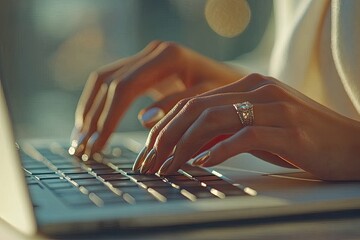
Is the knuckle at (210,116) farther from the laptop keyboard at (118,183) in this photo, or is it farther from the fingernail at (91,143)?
the fingernail at (91,143)

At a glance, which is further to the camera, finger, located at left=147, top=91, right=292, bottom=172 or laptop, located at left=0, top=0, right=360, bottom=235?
finger, located at left=147, top=91, right=292, bottom=172

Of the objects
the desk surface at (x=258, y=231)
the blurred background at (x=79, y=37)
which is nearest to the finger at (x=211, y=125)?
the desk surface at (x=258, y=231)

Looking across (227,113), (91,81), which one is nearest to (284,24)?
(91,81)

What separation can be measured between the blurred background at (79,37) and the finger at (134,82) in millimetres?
970

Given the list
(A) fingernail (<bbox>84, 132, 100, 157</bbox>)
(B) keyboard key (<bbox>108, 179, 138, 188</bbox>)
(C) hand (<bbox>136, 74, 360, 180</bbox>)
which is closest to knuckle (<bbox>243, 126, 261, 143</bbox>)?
(C) hand (<bbox>136, 74, 360, 180</bbox>)

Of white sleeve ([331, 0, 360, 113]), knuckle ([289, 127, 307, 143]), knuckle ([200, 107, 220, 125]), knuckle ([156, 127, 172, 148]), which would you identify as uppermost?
white sleeve ([331, 0, 360, 113])

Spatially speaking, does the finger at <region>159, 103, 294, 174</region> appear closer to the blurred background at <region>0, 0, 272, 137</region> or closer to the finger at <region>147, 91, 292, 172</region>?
the finger at <region>147, 91, 292, 172</region>

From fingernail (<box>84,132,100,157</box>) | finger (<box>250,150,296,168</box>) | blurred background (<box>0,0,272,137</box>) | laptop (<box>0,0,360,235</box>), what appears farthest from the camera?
blurred background (<box>0,0,272,137</box>)

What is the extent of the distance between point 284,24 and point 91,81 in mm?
295

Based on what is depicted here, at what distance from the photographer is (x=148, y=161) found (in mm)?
641

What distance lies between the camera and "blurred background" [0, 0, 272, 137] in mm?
2100

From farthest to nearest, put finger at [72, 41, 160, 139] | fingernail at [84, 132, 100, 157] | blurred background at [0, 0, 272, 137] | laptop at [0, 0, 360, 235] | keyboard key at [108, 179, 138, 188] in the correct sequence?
1. blurred background at [0, 0, 272, 137]
2. finger at [72, 41, 160, 139]
3. fingernail at [84, 132, 100, 157]
4. keyboard key at [108, 179, 138, 188]
5. laptop at [0, 0, 360, 235]

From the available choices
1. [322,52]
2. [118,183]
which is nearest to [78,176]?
[118,183]

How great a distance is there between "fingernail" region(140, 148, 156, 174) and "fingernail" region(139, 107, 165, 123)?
24 centimetres
